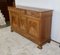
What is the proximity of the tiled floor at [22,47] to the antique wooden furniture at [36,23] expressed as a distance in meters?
0.14

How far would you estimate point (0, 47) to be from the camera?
95.7 inches

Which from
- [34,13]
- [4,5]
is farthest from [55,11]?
[4,5]

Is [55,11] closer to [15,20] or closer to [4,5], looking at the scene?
[15,20]

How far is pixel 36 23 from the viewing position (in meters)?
2.24

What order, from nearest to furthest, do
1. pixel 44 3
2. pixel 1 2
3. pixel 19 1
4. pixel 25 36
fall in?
pixel 44 3 < pixel 25 36 < pixel 19 1 < pixel 1 2

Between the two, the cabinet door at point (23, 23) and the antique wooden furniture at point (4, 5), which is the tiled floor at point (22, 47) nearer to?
the cabinet door at point (23, 23)

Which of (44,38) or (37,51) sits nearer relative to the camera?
(37,51)

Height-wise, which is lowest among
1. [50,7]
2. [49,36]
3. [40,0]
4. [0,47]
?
[0,47]

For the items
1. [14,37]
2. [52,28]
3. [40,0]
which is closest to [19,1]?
[40,0]

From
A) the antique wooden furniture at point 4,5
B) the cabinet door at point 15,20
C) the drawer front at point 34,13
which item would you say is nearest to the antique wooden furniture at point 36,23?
the drawer front at point 34,13

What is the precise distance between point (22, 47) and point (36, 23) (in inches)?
27.5

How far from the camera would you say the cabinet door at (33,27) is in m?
2.25

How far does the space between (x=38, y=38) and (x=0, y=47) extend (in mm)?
985

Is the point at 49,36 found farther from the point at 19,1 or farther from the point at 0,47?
the point at 19,1
